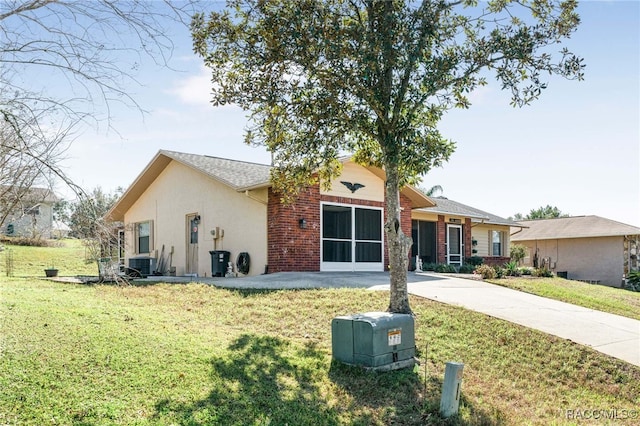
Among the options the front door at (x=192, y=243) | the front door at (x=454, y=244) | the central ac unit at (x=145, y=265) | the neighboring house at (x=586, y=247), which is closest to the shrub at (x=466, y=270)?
the front door at (x=454, y=244)

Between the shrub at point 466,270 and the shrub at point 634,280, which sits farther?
the shrub at point 634,280

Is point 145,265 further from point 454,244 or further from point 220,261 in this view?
point 454,244

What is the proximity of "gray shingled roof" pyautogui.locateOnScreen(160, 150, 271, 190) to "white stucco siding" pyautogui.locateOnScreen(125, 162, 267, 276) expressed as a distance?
1.33 ft

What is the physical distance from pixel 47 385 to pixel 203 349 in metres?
2.14

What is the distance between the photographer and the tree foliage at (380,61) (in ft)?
27.7

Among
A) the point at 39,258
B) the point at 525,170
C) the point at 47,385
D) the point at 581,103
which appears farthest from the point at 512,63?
the point at 39,258

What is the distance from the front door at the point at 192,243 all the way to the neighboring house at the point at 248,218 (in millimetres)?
36

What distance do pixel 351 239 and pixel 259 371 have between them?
11.4 metres

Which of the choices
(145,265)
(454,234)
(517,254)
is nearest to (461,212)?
(454,234)

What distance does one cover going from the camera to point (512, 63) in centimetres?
906

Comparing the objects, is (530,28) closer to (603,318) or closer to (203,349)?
(603,318)

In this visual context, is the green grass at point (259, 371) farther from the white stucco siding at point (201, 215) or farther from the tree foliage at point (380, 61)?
the white stucco siding at point (201, 215)

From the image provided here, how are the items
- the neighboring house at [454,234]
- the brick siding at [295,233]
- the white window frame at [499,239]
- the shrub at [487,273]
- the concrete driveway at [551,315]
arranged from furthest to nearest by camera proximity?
the white window frame at [499,239]
the neighboring house at [454,234]
the shrub at [487,273]
the brick siding at [295,233]
the concrete driveway at [551,315]

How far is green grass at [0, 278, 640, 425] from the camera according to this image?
5.30 meters
